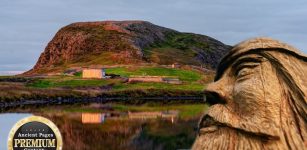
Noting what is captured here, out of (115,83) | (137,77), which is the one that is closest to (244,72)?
(115,83)

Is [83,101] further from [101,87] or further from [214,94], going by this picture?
[214,94]

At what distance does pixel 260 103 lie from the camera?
6469 millimetres

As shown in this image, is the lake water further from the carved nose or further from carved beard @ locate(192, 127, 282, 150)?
carved beard @ locate(192, 127, 282, 150)

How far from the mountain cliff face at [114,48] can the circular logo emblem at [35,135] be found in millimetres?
144514

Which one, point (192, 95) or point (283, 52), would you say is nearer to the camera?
point (283, 52)

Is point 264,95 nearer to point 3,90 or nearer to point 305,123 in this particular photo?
point 305,123

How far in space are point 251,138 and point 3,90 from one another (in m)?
67.6

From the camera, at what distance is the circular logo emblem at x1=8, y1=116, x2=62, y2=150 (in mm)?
7160

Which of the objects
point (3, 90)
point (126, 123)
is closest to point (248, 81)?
point (126, 123)

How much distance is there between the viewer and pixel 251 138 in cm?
639

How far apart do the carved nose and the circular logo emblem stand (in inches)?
82.5

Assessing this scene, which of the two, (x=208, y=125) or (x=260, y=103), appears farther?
(x=208, y=125)

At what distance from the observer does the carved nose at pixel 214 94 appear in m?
6.84

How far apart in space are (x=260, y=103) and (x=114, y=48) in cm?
16273
